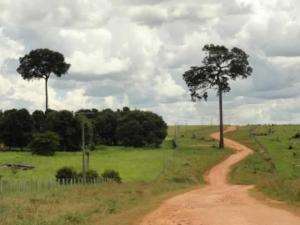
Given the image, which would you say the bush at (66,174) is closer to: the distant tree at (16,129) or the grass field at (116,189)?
the grass field at (116,189)

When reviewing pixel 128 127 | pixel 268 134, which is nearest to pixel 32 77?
pixel 128 127

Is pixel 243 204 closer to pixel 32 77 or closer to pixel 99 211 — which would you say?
pixel 99 211

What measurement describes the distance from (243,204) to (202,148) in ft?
197

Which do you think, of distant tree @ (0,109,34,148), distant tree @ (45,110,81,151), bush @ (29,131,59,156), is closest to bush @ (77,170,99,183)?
bush @ (29,131,59,156)

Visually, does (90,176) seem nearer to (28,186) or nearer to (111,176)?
(111,176)

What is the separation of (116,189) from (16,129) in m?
59.3

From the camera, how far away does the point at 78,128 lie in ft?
343

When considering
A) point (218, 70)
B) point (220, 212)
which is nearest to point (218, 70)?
point (218, 70)

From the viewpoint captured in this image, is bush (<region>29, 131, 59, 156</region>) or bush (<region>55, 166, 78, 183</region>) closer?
bush (<region>55, 166, 78, 183</region>)

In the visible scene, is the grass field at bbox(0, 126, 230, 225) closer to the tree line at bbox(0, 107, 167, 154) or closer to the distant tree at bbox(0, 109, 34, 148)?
the tree line at bbox(0, 107, 167, 154)

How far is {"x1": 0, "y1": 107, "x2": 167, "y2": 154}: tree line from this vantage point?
104m

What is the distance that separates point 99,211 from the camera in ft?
113

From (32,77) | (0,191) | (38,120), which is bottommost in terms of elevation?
(0,191)

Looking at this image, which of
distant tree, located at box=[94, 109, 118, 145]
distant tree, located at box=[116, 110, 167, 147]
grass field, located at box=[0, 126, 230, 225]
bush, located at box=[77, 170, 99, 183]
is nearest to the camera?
grass field, located at box=[0, 126, 230, 225]
